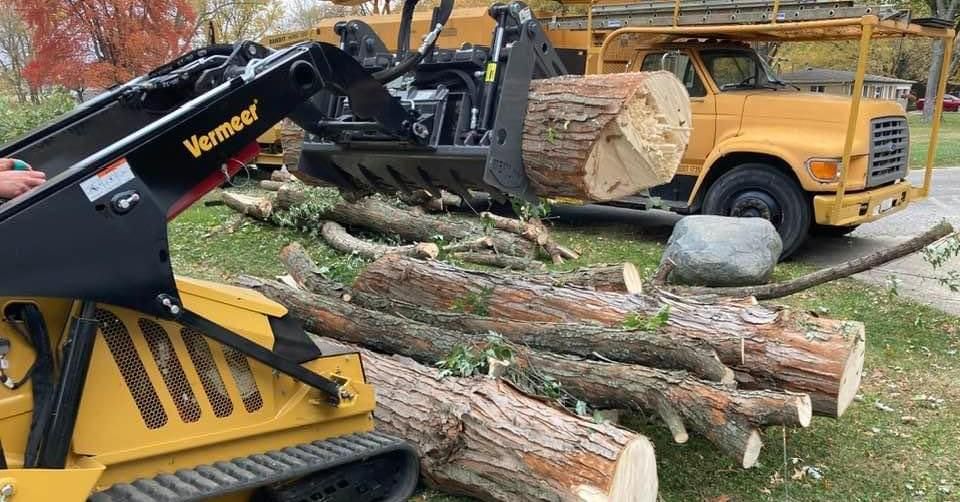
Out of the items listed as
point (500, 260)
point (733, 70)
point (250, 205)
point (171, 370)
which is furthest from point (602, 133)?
point (250, 205)

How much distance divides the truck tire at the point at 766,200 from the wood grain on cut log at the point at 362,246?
3.48 m

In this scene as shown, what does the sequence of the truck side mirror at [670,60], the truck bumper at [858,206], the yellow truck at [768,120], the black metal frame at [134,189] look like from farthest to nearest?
the truck side mirror at [670,60]
the truck bumper at [858,206]
the yellow truck at [768,120]
the black metal frame at [134,189]

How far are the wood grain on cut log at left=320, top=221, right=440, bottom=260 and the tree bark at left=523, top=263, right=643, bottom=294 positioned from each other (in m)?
2.11

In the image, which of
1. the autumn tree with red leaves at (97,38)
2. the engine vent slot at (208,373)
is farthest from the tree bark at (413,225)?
the autumn tree with red leaves at (97,38)

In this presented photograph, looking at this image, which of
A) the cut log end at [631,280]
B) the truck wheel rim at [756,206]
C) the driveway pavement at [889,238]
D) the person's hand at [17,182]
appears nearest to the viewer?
the person's hand at [17,182]

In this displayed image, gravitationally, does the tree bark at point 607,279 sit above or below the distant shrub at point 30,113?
above

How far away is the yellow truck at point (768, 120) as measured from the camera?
8.59 metres

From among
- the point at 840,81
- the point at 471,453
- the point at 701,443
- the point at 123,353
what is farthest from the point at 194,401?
the point at 840,81

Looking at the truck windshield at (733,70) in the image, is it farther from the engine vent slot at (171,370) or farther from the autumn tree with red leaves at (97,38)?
the autumn tree with red leaves at (97,38)

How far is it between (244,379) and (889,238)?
9490 millimetres

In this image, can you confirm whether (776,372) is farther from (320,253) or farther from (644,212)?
(644,212)

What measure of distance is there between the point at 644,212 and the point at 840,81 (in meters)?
4.15

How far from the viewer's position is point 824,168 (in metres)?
8.71

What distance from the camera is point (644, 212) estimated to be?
12.5m
